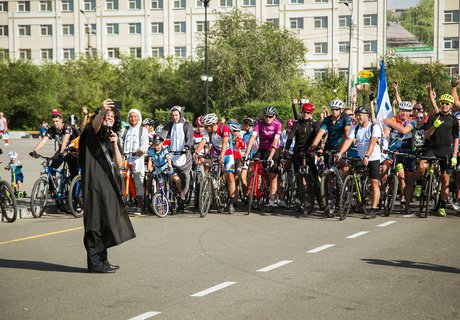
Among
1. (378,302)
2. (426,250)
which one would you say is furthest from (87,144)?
(426,250)

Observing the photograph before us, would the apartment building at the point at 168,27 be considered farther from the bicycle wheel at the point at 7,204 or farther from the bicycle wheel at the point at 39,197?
the bicycle wheel at the point at 7,204

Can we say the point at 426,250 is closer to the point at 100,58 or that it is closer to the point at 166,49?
the point at 100,58

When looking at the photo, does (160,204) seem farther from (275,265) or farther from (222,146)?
(275,265)

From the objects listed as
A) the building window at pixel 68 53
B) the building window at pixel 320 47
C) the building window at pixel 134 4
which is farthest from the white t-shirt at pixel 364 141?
the building window at pixel 68 53

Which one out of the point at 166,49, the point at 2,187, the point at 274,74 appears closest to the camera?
the point at 2,187

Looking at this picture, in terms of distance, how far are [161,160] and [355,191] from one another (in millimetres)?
3752

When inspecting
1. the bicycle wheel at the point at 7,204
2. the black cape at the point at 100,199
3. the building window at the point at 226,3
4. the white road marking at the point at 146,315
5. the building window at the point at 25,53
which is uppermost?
the building window at the point at 226,3

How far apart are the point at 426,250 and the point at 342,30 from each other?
7828 cm

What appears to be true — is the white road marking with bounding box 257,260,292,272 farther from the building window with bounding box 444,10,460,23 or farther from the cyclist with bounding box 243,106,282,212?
the building window with bounding box 444,10,460,23

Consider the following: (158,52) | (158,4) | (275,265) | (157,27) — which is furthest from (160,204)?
(158,4)

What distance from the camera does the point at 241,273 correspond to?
8.62 meters

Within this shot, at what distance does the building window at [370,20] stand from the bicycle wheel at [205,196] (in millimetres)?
73947

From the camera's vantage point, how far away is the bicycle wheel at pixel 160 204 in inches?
569

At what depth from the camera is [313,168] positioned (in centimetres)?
1513
